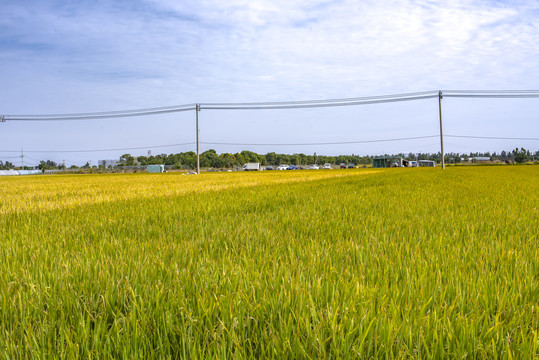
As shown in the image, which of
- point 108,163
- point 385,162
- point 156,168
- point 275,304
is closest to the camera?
point 275,304

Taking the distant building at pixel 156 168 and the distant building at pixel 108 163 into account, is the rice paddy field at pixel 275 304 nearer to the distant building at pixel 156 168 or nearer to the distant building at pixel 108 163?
the distant building at pixel 156 168

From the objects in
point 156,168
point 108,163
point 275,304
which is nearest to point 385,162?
point 156,168

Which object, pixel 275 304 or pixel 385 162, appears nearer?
pixel 275 304

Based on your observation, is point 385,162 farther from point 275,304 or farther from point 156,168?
point 275,304

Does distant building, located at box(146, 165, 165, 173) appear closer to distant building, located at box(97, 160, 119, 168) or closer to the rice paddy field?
distant building, located at box(97, 160, 119, 168)

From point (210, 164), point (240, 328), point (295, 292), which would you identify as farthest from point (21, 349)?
point (210, 164)

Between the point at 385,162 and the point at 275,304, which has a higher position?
the point at 385,162

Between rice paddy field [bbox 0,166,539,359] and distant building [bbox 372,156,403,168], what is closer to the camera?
rice paddy field [bbox 0,166,539,359]

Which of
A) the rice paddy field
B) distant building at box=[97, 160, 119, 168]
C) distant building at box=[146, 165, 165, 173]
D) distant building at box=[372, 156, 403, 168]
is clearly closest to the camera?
the rice paddy field

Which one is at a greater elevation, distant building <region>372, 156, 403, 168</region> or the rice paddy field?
distant building <region>372, 156, 403, 168</region>

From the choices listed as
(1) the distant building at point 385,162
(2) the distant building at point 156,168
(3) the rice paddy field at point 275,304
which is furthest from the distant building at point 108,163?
(3) the rice paddy field at point 275,304

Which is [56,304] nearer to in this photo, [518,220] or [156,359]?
[156,359]

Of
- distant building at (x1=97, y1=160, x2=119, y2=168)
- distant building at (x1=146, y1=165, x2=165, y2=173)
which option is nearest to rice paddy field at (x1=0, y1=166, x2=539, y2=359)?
distant building at (x1=146, y1=165, x2=165, y2=173)

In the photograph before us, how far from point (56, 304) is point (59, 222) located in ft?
9.22
